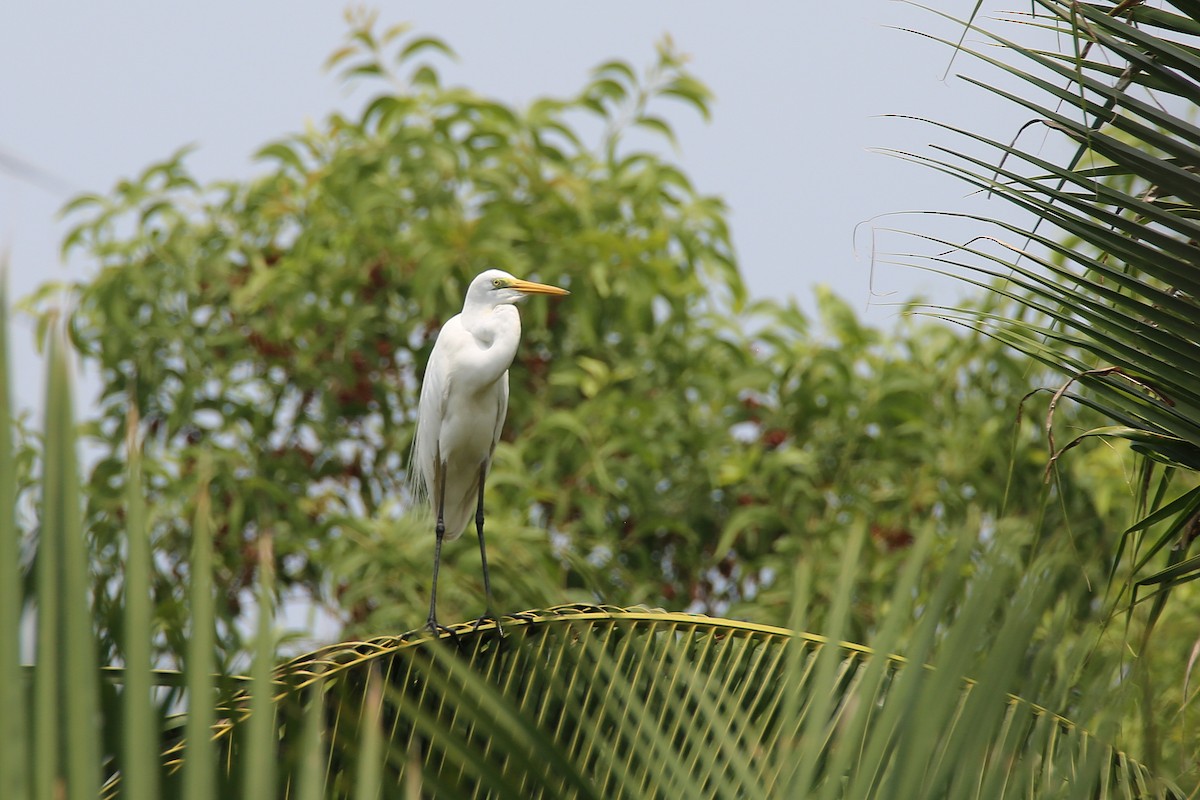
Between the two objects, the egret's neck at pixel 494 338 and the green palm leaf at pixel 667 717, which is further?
the egret's neck at pixel 494 338

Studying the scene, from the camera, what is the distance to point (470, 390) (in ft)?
10.1

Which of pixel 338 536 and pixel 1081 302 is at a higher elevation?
pixel 1081 302

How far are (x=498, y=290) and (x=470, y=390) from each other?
0.24 meters

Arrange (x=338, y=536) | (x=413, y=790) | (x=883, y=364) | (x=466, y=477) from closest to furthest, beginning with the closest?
1. (x=413, y=790)
2. (x=466, y=477)
3. (x=338, y=536)
4. (x=883, y=364)

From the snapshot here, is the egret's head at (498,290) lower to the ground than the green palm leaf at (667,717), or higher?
higher

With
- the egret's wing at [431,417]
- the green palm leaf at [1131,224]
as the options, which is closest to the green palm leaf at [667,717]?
the green palm leaf at [1131,224]

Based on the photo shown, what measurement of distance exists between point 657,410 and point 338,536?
109 centimetres

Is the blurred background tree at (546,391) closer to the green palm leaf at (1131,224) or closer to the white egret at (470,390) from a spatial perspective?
the white egret at (470,390)

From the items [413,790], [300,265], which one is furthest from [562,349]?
[413,790]

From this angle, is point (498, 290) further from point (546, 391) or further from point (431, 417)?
point (546, 391)

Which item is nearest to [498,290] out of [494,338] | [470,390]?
[494,338]

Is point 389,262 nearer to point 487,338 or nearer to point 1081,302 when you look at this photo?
point 487,338

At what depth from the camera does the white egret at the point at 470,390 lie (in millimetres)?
3045

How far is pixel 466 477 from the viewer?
337cm
